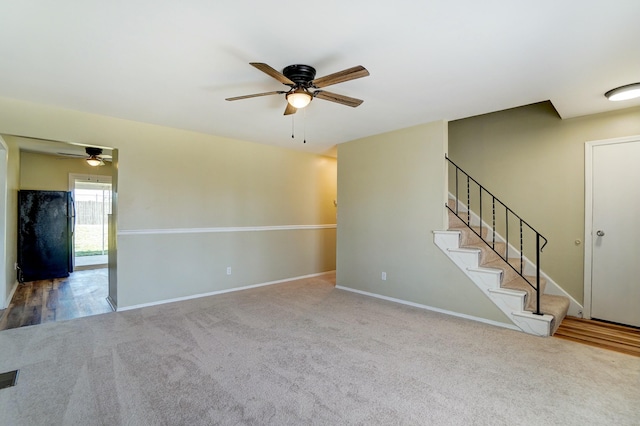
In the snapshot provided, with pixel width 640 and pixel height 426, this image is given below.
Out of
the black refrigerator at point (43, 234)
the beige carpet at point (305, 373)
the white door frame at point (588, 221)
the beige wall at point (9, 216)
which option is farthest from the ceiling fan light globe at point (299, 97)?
the black refrigerator at point (43, 234)

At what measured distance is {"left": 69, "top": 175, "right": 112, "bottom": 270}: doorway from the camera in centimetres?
689

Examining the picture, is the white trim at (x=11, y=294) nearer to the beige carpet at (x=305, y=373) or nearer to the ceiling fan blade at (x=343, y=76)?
the beige carpet at (x=305, y=373)

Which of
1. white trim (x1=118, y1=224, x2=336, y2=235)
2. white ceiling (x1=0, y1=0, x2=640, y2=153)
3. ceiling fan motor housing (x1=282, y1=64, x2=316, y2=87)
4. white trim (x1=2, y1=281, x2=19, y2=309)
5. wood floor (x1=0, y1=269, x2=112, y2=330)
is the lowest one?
wood floor (x1=0, y1=269, x2=112, y2=330)

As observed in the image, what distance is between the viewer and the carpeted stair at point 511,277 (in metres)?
3.44

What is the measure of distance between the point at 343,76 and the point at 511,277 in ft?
11.2

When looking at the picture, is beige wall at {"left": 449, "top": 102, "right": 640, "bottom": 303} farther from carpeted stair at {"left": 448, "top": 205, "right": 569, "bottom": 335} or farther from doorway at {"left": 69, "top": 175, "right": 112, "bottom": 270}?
doorway at {"left": 69, "top": 175, "right": 112, "bottom": 270}

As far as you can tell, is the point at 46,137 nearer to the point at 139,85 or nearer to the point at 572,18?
the point at 139,85

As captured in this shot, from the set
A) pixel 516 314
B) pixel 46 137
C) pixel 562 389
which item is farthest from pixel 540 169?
pixel 46 137

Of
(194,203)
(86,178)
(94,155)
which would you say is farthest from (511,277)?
(86,178)

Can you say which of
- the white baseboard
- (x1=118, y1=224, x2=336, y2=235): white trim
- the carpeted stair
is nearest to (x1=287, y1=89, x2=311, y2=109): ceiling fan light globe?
the carpeted stair

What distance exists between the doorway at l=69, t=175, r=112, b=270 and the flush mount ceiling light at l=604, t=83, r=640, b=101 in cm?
874

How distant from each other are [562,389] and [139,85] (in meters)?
4.44

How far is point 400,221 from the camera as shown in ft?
14.5

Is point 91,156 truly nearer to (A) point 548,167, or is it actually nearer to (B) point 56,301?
(B) point 56,301
